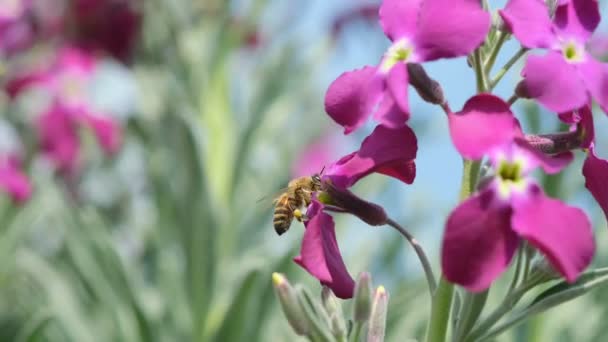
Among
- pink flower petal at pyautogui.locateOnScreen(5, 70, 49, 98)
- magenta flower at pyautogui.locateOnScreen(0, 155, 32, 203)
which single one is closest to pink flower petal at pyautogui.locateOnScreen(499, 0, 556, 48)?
magenta flower at pyautogui.locateOnScreen(0, 155, 32, 203)

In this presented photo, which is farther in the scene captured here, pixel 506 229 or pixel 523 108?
pixel 523 108

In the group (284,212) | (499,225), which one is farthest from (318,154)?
(499,225)

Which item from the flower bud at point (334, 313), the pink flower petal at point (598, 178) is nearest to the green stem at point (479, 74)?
the pink flower petal at point (598, 178)

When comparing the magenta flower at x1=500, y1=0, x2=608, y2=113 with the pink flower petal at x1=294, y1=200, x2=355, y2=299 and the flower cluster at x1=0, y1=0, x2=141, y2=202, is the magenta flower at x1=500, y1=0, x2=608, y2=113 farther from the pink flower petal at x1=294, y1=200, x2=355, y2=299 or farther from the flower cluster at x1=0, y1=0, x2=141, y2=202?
the flower cluster at x1=0, y1=0, x2=141, y2=202

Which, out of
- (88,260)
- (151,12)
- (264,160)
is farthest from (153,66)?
Answer: (88,260)

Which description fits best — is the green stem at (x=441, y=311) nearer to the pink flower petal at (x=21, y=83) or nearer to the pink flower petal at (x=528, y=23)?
the pink flower petal at (x=528, y=23)

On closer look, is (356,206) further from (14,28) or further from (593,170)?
(14,28)

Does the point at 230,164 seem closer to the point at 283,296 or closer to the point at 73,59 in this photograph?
the point at 73,59

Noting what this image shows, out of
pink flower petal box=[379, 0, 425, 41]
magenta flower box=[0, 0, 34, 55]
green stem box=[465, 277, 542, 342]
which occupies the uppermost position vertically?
magenta flower box=[0, 0, 34, 55]
